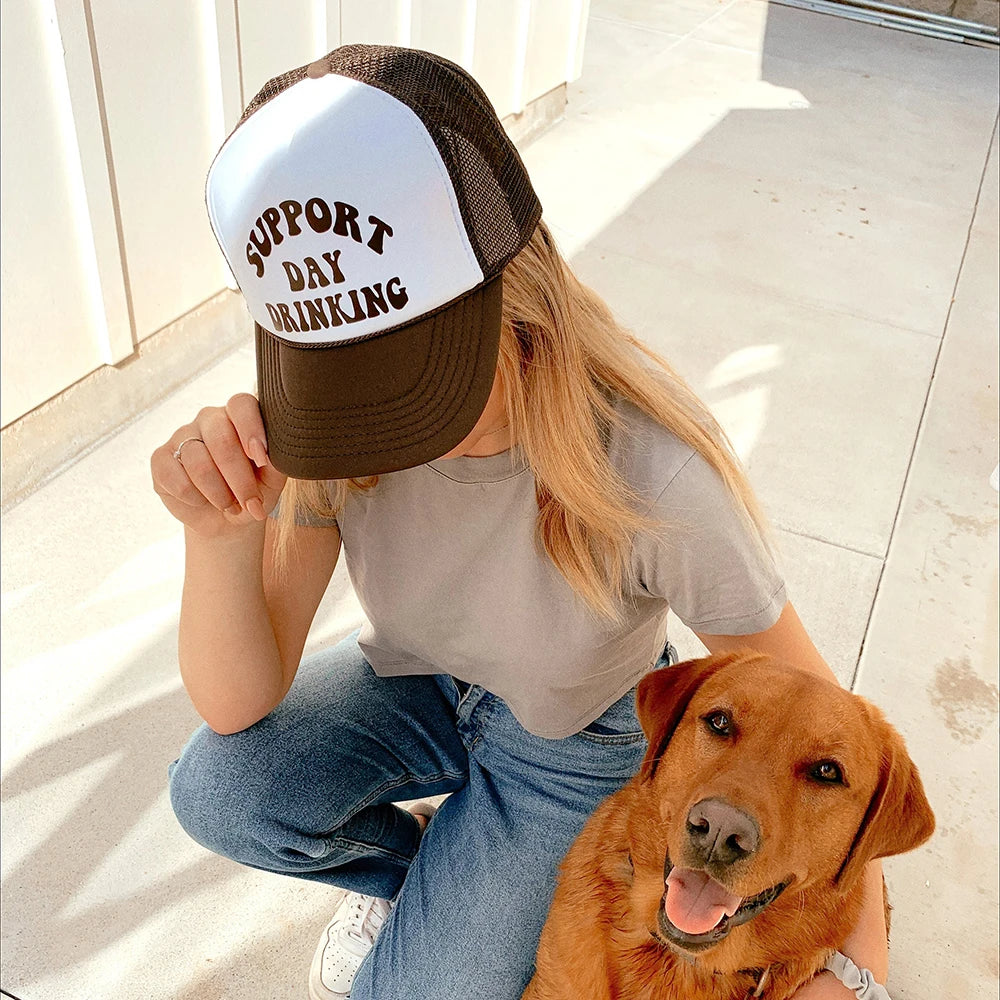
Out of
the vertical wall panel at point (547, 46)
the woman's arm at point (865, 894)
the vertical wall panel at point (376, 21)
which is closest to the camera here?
the woman's arm at point (865, 894)

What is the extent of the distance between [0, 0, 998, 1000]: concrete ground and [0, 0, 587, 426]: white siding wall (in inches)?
14.6

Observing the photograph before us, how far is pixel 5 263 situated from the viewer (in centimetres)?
277

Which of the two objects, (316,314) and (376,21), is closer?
(316,314)

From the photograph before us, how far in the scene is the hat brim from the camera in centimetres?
121

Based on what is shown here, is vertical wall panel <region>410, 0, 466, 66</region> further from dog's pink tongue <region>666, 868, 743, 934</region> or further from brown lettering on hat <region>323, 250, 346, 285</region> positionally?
dog's pink tongue <region>666, 868, 743, 934</region>

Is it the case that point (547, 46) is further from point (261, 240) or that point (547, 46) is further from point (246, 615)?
point (261, 240)

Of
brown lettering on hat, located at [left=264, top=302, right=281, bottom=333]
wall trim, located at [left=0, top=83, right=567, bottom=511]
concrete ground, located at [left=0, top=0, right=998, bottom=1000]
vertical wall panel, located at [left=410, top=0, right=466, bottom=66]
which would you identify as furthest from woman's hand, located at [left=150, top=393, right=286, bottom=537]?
vertical wall panel, located at [left=410, top=0, right=466, bottom=66]

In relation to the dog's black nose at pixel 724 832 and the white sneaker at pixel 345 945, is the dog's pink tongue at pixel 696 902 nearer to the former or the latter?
the dog's black nose at pixel 724 832

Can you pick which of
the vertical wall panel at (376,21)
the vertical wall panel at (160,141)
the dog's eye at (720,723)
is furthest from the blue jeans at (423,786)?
the vertical wall panel at (376,21)

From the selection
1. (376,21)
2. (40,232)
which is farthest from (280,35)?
(40,232)

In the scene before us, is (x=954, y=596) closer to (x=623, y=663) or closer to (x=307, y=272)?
(x=623, y=663)

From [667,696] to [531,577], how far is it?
285 millimetres

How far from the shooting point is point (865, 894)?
1.53 metres

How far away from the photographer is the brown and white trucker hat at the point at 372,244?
1.13 metres
